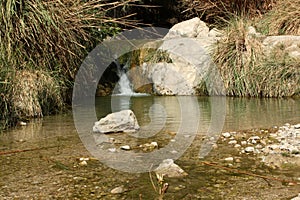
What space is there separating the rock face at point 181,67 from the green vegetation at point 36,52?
2146mm

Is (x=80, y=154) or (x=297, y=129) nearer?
(x=80, y=154)

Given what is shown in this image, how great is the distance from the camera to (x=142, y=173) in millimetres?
2084

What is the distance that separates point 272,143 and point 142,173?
3.26ft

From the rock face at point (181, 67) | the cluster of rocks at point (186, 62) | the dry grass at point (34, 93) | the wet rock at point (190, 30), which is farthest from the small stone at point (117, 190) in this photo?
the wet rock at point (190, 30)

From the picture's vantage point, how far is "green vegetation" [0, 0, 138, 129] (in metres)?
3.67

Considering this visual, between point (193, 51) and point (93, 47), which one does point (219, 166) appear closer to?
point (93, 47)

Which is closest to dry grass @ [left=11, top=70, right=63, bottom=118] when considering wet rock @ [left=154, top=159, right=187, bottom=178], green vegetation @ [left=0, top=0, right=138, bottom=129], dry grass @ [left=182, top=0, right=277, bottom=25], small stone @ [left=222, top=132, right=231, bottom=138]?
green vegetation @ [left=0, top=0, right=138, bottom=129]

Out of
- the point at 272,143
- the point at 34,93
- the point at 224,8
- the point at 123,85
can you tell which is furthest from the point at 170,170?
the point at 224,8

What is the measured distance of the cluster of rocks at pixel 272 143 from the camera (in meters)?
2.29

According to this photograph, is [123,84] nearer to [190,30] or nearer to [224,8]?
[190,30]

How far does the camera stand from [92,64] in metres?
5.23

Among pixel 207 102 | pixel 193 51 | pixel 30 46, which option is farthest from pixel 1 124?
pixel 193 51

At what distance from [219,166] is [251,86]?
11.5 feet

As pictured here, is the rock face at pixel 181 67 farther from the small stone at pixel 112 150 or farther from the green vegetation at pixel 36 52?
the small stone at pixel 112 150
